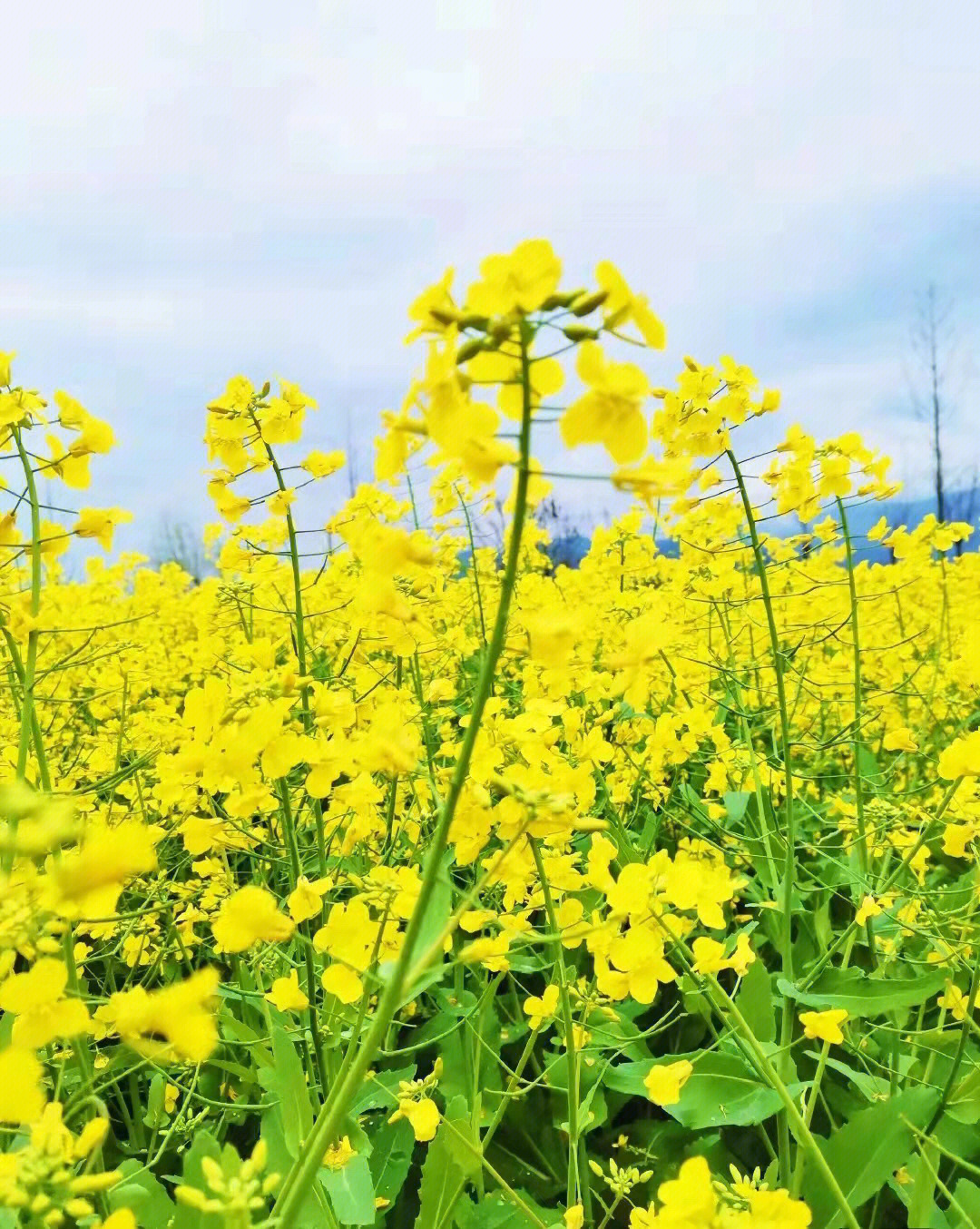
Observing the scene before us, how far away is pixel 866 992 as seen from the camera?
6.55 feet

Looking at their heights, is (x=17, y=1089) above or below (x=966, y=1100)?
above

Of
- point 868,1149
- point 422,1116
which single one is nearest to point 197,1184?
point 422,1116

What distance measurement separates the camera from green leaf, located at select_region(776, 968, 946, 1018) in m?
1.93

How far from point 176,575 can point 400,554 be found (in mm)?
9816

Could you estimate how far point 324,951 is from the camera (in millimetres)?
1080

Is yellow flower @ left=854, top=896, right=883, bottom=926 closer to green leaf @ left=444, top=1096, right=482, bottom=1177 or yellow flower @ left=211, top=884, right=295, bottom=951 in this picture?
green leaf @ left=444, top=1096, right=482, bottom=1177

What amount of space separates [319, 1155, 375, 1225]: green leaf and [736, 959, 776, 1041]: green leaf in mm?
972

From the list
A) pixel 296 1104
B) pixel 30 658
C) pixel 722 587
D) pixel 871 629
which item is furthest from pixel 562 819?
A: pixel 871 629

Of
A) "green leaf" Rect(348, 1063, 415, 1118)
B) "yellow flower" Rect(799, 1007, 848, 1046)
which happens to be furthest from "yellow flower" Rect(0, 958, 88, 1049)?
"green leaf" Rect(348, 1063, 415, 1118)

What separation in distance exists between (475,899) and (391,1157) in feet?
4.18

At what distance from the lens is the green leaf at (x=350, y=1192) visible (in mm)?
1425

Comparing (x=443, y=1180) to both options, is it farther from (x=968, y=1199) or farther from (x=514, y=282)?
(x=514, y=282)

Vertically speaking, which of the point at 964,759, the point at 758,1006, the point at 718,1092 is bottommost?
the point at 718,1092

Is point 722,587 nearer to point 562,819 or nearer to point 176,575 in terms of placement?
point 562,819
